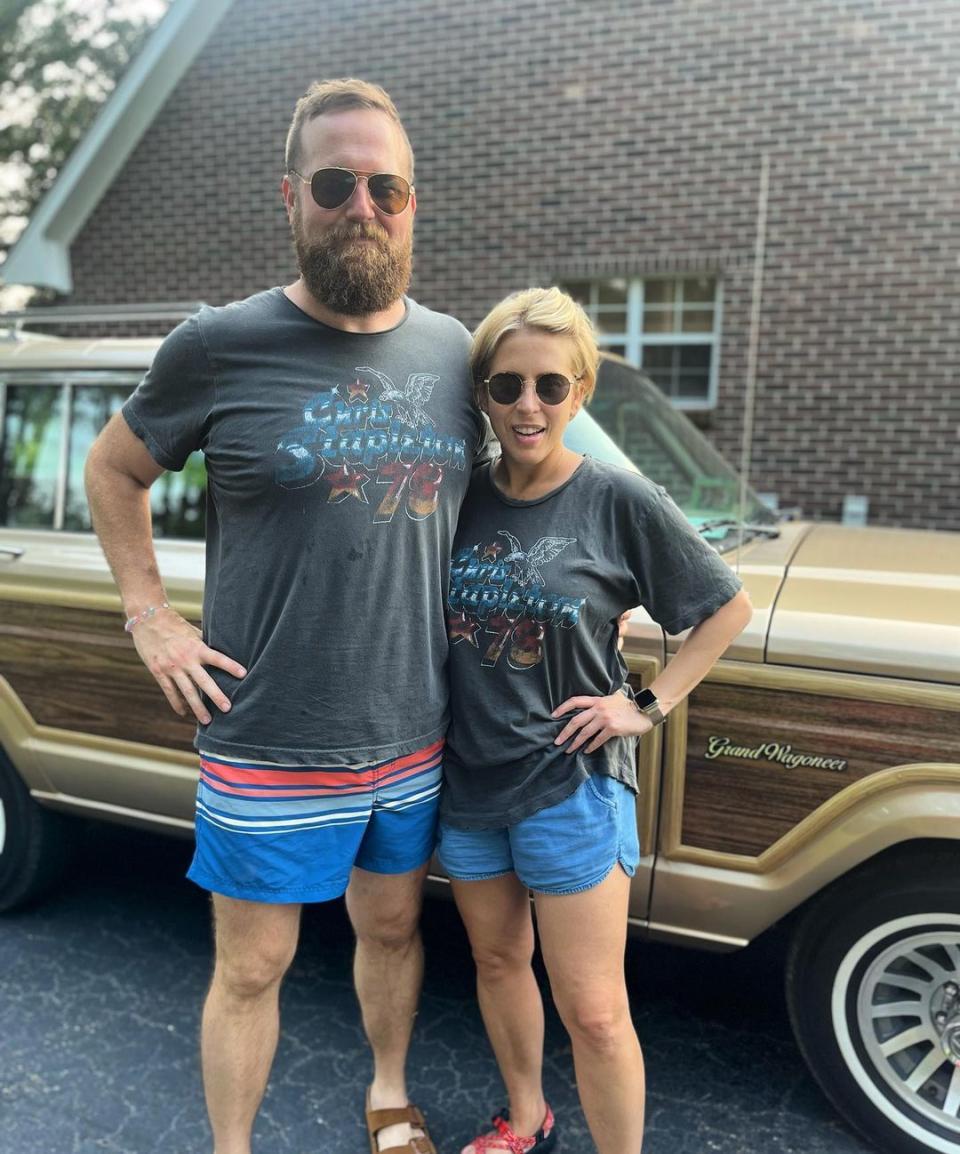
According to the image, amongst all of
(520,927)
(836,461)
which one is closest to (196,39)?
(836,461)

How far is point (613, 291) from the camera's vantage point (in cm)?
809

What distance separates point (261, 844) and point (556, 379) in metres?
1.03

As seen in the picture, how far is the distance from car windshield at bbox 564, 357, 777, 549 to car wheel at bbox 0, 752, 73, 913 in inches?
88.8

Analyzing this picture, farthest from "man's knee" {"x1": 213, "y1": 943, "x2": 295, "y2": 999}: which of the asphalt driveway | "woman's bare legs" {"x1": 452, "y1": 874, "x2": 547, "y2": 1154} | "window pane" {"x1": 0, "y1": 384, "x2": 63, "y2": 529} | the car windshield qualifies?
"window pane" {"x1": 0, "y1": 384, "x2": 63, "y2": 529}

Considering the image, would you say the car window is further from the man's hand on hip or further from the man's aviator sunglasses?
the man's aviator sunglasses

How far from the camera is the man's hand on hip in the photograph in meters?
1.88

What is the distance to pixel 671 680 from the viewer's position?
192 cm

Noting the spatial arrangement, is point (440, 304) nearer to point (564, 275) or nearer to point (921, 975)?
point (564, 275)

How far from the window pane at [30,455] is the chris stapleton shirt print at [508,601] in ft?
6.49

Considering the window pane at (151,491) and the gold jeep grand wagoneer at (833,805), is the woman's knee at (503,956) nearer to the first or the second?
the gold jeep grand wagoneer at (833,805)

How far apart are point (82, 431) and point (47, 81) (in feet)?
53.2

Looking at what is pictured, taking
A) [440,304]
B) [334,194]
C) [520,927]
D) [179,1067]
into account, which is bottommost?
[179,1067]

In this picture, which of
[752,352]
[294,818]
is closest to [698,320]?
[752,352]

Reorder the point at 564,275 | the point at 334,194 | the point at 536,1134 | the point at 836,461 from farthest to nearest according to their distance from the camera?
the point at 564,275 → the point at 836,461 → the point at 536,1134 → the point at 334,194
